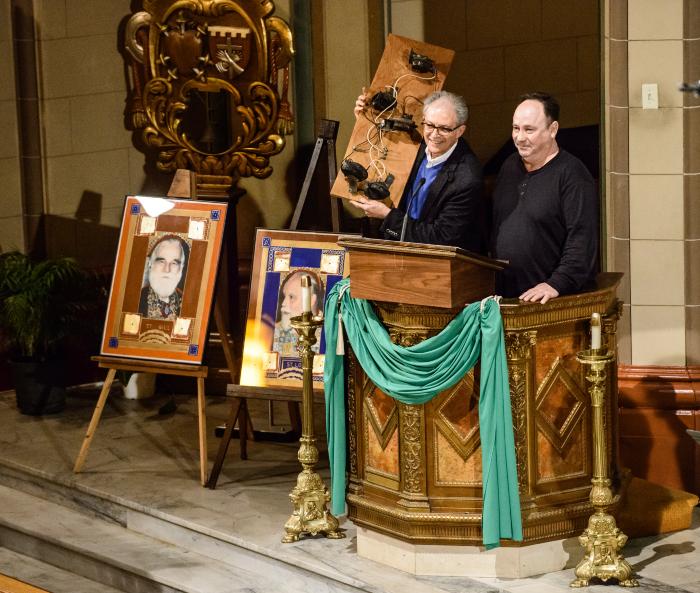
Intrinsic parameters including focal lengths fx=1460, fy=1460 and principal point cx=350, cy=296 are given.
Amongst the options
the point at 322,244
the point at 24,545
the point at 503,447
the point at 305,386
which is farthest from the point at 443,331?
the point at 24,545

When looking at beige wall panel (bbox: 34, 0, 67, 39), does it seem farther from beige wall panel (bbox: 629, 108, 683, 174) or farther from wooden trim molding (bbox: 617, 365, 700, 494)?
wooden trim molding (bbox: 617, 365, 700, 494)

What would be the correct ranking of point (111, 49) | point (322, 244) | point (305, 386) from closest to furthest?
point (305, 386) < point (322, 244) < point (111, 49)

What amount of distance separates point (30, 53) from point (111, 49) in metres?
0.44

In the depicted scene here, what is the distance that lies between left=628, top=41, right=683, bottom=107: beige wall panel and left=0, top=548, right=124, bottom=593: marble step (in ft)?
9.35

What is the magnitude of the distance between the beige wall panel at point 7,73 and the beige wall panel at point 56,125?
0.68ft

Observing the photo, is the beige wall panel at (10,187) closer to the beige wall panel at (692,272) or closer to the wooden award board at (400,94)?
the wooden award board at (400,94)

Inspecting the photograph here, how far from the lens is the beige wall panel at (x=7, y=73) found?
25.8 feet

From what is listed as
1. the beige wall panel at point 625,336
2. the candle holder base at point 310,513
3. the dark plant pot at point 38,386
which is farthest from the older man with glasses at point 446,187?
the dark plant pot at point 38,386

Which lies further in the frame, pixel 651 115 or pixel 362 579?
pixel 651 115

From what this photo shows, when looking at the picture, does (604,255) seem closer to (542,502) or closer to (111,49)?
(542,502)

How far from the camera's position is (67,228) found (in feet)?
26.5

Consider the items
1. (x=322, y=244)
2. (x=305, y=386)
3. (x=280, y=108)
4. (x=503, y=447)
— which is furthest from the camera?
(x=280, y=108)

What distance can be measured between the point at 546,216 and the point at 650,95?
1.03m

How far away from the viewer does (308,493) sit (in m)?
5.49
